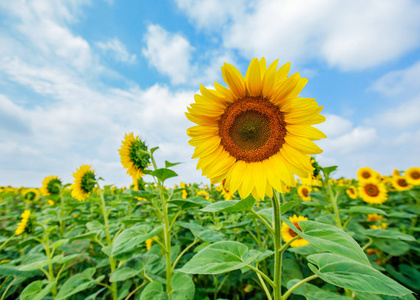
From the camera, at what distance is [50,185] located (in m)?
4.78

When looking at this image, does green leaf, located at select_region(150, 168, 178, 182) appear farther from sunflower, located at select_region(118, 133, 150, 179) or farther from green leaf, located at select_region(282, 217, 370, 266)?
green leaf, located at select_region(282, 217, 370, 266)

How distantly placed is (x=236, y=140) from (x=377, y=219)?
14.5ft

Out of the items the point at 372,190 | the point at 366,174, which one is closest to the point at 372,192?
the point at 372,190

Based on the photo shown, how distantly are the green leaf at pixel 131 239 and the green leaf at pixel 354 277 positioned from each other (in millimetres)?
1215

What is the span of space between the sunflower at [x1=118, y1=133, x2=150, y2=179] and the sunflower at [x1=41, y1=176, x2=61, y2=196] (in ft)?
9.01

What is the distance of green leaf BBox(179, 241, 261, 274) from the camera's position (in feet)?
3.96

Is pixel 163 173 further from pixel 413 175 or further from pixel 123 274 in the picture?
pixel 413 175

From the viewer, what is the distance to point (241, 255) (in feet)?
4.87

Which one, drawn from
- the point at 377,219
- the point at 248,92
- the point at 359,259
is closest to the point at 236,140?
the point at 248,92

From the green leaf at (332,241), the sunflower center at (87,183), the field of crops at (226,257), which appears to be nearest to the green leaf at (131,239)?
Answer: the field of crops at (226,257)

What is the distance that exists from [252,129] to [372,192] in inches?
183

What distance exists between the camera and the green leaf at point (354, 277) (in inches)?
46.4

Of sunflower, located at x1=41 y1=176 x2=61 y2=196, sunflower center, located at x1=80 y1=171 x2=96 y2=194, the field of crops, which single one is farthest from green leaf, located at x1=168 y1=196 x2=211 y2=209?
sunflower, located at x1=41 y1=176 x2=61 y2=196

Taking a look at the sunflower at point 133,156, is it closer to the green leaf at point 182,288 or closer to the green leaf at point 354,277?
the green leaf at point 182,288
